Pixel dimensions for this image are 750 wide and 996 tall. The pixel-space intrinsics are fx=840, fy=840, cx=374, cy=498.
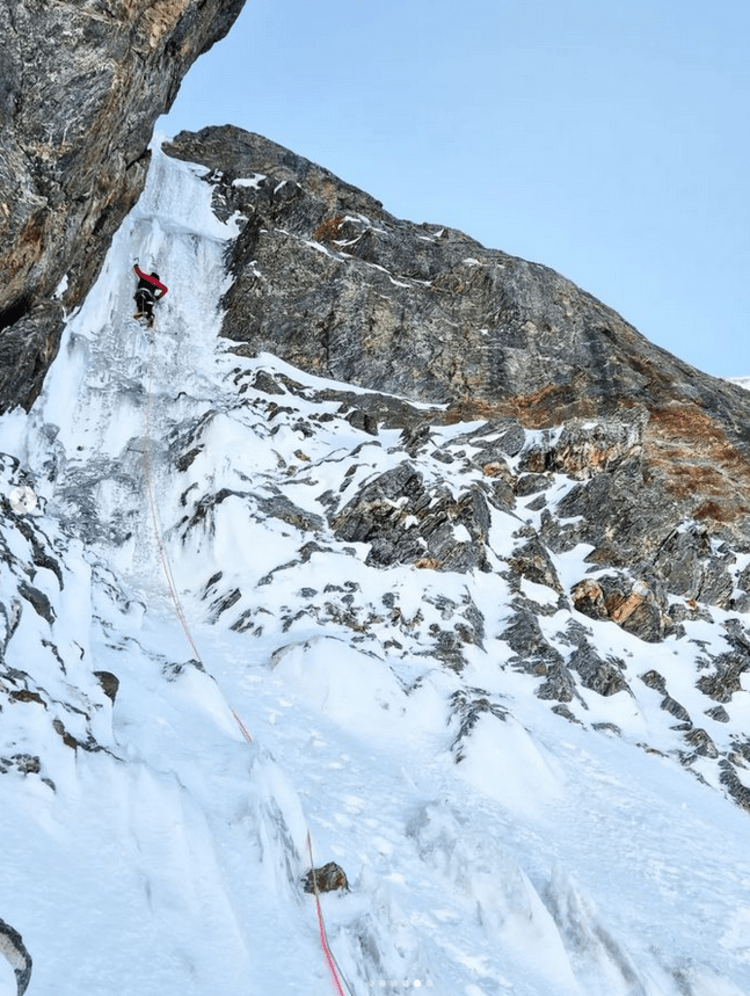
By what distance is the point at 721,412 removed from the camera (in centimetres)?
3647

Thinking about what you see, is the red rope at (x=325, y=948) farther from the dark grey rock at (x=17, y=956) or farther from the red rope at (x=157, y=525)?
the red rope at (x=157, y=525)

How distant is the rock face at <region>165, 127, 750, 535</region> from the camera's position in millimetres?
35000

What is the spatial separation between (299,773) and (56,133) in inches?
644

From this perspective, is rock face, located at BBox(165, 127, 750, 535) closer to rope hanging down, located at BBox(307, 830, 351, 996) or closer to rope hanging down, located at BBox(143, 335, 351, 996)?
rope hanging down, located at BBox(143, 335, 351, 996)

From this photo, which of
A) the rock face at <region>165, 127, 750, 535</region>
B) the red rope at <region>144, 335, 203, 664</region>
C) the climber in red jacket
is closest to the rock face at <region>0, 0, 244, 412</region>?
the red rope at <region>144, 335, 203, 664</region>

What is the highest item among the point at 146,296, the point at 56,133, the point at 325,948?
the point at 56,133

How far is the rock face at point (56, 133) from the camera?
62.7 ft

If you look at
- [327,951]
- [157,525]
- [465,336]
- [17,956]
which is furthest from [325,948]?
[465,336]

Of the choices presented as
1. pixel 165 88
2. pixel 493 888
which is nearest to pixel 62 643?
pixel 493 888

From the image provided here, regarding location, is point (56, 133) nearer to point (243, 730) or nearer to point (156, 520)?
point (156, 520)

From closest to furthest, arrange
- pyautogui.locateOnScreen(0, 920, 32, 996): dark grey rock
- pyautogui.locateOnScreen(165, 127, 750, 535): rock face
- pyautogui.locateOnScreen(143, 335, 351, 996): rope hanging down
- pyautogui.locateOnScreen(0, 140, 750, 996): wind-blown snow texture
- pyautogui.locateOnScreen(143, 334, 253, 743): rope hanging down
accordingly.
Result: pyautogui.locateOnScreen(0, 920, 32, 996): dark grey rock → pyautogui.locateOnScreen(0, 140, 750, 996): wind-blown snow texture → pyautogui.locateOnScreen(143, 335, 351, 996): rope hanging down → pyautogui.locateOnScreen(143, 334, 253, 743): rope hanging down → pyautogui.locateOnScreen(165, 127, 750, 535): rock face

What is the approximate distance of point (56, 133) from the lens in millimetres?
19703

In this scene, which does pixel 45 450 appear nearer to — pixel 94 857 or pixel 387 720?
pixel 387 720

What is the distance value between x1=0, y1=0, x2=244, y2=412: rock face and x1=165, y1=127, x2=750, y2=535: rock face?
13596 mm
